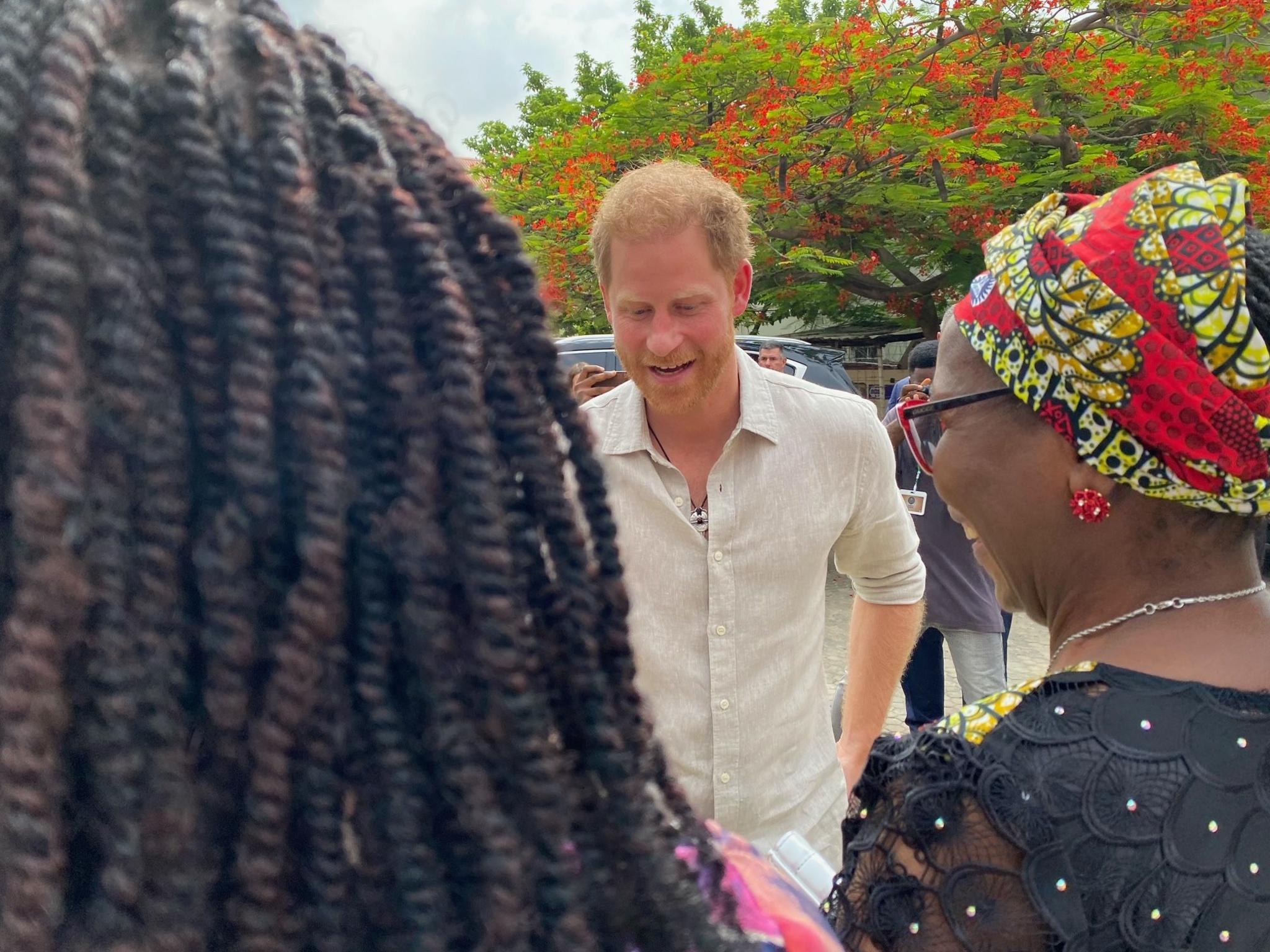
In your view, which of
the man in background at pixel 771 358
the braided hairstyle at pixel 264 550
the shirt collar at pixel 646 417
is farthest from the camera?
the man in background at pixel 771 358

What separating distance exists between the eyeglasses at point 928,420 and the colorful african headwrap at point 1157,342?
0.12m

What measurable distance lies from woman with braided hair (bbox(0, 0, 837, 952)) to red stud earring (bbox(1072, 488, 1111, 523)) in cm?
95

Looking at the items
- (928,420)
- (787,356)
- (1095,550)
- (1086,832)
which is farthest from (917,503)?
(787,356)

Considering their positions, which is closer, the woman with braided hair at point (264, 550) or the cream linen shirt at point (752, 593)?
the woman with braided hair at point (264, 550)

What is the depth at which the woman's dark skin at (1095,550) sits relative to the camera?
1262mm

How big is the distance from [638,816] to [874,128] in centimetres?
1006

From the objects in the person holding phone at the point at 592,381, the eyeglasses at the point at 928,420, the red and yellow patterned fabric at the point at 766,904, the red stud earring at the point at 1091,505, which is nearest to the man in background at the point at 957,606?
the person holding phone at the point at 592,381

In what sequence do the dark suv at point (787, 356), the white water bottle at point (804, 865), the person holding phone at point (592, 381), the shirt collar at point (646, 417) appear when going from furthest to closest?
the dark suv at point (787, 356), the person holding phone at point (592, 381), the shirt collar at point (646, 417), the white water bottle at point (804, 865)

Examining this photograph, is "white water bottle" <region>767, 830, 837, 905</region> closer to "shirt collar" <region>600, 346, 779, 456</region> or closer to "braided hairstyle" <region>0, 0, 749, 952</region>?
"braided hairstyle" <region>0, 0, 749, 952</region>

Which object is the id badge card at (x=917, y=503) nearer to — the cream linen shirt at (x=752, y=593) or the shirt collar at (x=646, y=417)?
the cream linen shirt at (x=752, y=593)

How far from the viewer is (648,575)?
7.26 feet

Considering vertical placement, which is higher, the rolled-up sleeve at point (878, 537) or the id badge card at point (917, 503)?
the rolled-up sleeve at point (878, 537)

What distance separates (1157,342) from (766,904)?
3.00 feet

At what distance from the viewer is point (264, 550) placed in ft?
2.08
